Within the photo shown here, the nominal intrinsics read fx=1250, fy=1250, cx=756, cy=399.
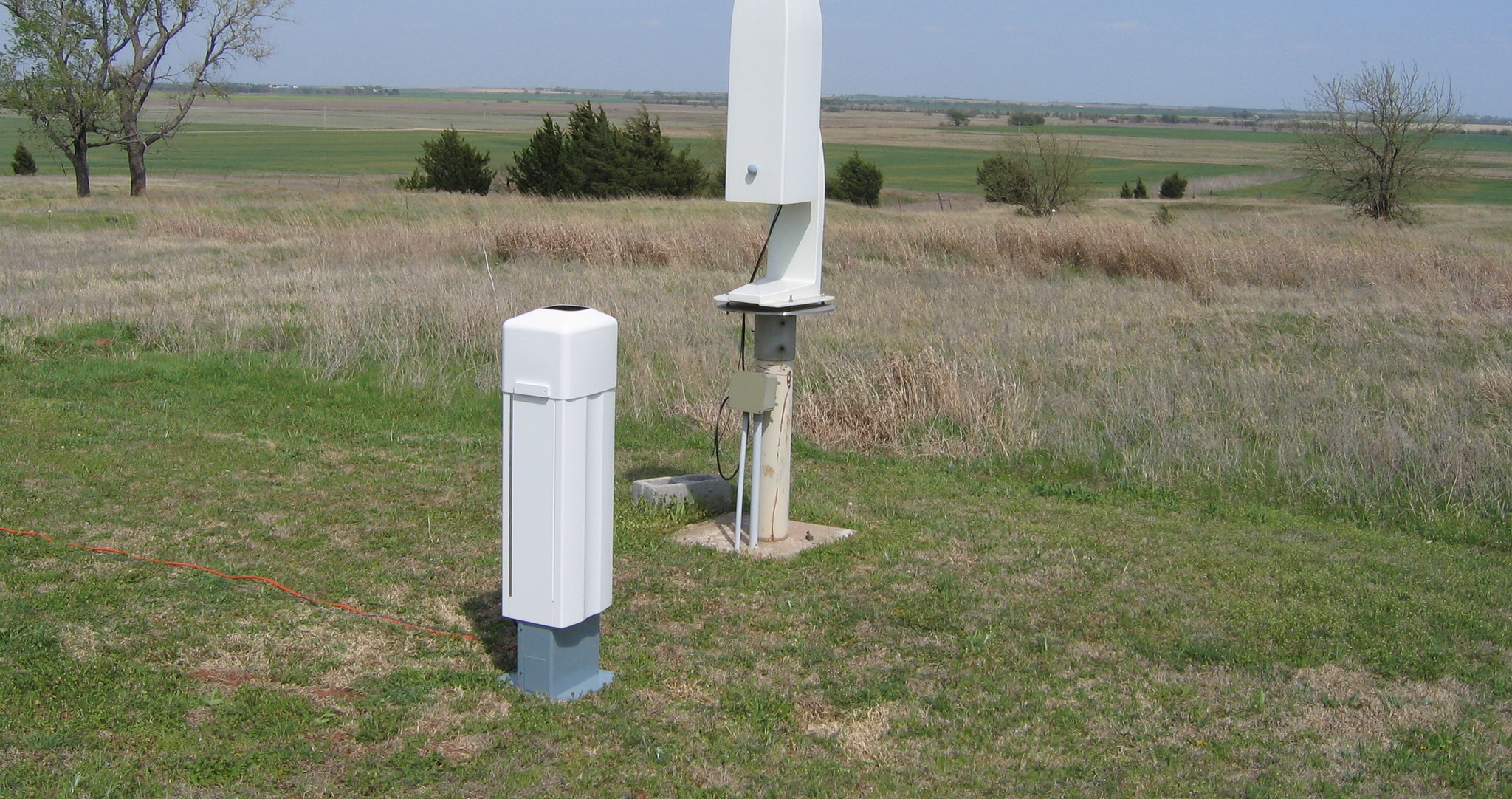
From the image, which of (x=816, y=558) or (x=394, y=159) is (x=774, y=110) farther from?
(x=394, y=159)

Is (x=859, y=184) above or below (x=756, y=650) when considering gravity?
above

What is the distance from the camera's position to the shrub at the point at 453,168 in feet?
121

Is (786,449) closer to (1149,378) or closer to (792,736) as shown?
(792,736)

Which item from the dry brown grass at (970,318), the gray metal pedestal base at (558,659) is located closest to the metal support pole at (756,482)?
the gray metal pedestal base at (558,659)

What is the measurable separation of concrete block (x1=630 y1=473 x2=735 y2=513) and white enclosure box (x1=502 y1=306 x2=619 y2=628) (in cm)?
245

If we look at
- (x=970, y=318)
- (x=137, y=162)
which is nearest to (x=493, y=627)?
(x=970, y=318)

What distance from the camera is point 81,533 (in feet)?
18.3

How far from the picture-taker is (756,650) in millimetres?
4531

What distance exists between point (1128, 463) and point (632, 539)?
351 centimetres

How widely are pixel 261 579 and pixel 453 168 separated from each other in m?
33.5

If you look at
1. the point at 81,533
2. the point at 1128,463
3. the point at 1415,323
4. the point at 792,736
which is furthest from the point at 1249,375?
the point at 81,533

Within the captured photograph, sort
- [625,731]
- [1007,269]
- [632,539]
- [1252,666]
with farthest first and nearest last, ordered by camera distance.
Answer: [1007,269]
[632,539]
[1252,666]
[625,731]

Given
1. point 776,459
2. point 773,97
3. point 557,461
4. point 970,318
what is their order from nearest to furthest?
point 557,461 → point 773,97 → point 776,459 → point 970,318

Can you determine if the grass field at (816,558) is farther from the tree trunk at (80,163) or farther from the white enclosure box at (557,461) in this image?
the tree trunk at (80,163)
